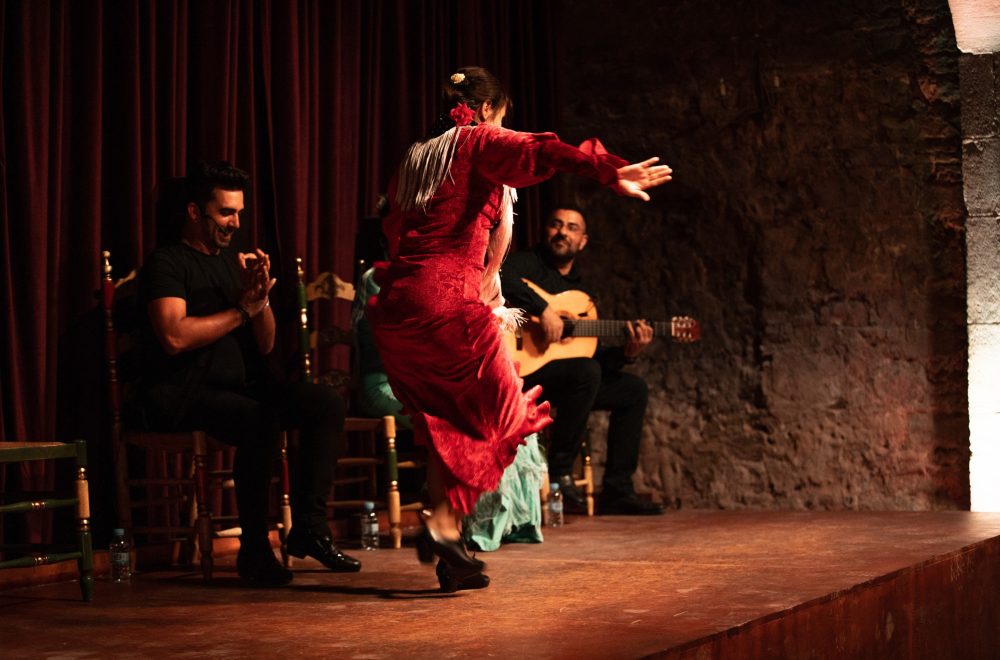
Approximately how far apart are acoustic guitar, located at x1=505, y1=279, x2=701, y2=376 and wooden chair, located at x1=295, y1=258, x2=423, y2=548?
0.63 meters

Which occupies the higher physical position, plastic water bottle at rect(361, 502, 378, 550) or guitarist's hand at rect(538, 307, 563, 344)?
guitarist's hand at rect(538, 307, 563, 344)

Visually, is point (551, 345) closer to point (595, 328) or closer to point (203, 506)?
point (595, 328)

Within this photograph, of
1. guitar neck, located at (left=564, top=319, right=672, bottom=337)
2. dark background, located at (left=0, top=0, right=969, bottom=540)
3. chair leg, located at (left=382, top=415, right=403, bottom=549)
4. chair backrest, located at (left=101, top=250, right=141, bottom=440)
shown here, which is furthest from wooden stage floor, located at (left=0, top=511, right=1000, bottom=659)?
dark background, located at (left=0, top=0, right=969, bottom=540)

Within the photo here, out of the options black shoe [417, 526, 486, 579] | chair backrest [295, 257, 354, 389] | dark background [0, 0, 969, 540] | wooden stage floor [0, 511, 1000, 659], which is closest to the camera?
wooden stage floor [0, 511, 1000, 659]

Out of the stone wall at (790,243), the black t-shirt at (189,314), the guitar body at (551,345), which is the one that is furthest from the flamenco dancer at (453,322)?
the stone wall at (790,243)

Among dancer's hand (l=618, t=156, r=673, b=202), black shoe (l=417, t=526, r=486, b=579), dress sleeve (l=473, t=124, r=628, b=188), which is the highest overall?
dress sleeve (l=473, t=124, r=628, b=188)

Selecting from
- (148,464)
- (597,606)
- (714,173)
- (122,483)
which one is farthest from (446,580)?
(714,173)

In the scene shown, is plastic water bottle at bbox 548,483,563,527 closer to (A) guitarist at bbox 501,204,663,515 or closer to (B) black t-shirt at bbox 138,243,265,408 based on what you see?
(A) guitarist at bbox 501,204,663,515

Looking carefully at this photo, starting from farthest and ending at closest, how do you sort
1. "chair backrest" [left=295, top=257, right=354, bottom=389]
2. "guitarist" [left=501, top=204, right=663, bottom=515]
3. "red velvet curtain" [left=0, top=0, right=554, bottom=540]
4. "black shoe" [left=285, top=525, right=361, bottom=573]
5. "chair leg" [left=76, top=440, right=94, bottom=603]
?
"guitarist" [left=501, top=204, right=663, bottom=515]
"chair backrest" [left=295, top=257, right=354, bottom=389]
"red velvet curtain" [left=0, top=0, right=554, bottom=540]
"black shoe" [left=285, top=525, right=361, bottom=573]
"chair leg" [left=76, top=440, right=94, bottom=603]

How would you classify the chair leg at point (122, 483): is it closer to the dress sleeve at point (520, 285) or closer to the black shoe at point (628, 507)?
the dress sleeve at point (520, 285)

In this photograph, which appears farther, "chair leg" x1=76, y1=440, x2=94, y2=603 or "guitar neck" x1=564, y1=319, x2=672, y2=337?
"guitar neck" x1=564, y1=319, x2=672, y2=337

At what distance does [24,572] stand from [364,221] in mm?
2182

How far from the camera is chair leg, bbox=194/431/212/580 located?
3771 mm

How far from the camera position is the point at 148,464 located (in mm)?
4305
